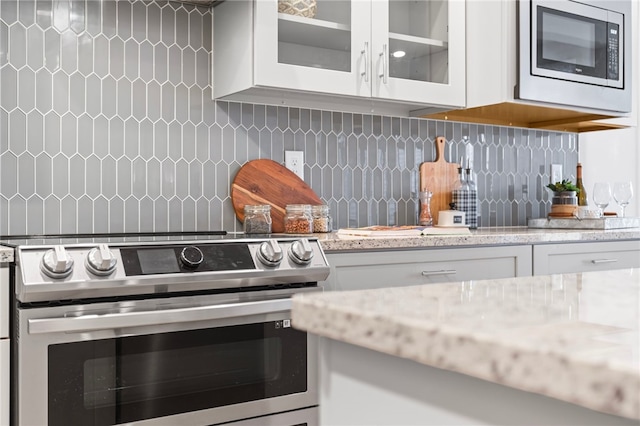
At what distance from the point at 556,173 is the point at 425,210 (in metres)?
0.97

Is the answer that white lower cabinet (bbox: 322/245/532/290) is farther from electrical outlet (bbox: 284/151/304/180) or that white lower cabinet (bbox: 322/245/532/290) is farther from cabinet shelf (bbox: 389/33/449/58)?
cabinet shelf (bbox: 389/33/449/58)

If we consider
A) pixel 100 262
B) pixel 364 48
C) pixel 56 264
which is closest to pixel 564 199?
pixel 364 48

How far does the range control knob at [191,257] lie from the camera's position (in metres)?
1.80

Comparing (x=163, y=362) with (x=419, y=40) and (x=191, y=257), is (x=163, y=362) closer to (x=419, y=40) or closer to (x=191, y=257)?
(x=191, y=257)

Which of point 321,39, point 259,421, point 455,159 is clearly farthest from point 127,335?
point 455,159

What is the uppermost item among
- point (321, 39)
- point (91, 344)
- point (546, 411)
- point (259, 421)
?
point (321, 39)

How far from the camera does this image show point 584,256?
2.76 meters

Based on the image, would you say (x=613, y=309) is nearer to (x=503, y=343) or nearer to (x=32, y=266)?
(x=503, y=343)

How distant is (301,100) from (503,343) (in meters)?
2.32

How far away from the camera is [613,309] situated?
0.64 meters

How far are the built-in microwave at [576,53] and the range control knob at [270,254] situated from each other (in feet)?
4.48

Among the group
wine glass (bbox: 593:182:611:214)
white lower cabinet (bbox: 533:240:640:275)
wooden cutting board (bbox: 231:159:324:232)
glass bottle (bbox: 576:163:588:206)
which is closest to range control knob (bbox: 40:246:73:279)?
wooden cutting board (bbox: 231:159:324:232)

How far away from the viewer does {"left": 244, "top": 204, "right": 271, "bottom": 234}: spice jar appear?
247 centimetres

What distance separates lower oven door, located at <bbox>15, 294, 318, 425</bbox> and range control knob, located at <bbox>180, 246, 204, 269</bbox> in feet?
0.30
